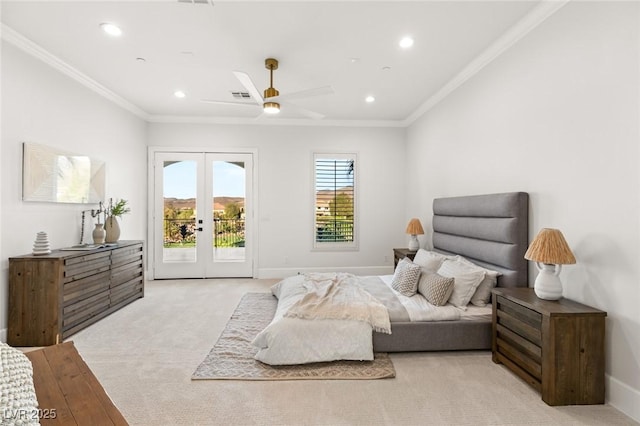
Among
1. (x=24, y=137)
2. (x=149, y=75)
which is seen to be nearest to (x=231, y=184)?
(x=149, y=75)

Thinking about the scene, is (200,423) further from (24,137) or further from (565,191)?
(24,137)

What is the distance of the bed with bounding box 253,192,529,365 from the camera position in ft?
8.34

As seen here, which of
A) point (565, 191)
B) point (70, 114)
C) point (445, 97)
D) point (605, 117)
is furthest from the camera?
point (445, 97)

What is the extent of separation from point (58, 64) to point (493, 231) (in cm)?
507

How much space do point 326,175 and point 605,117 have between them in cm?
420

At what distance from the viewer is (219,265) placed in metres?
5.68

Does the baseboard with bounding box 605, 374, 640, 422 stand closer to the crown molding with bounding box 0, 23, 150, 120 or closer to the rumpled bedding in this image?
the rumpled bedding

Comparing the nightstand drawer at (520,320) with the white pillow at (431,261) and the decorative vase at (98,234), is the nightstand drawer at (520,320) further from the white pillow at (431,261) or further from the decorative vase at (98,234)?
the decorative vase at (98,234)

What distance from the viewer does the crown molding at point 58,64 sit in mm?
2910

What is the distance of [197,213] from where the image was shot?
560 centimetres

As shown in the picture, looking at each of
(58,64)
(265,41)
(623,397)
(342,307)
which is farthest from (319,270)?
(58,64)

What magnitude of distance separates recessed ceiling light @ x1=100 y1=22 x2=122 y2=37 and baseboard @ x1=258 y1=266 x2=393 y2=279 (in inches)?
159

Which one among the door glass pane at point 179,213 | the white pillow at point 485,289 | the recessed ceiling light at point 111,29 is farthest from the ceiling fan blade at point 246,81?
the door glass pane at point 179,213

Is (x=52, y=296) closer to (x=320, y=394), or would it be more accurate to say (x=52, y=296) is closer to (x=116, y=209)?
(x=116, y=209)
